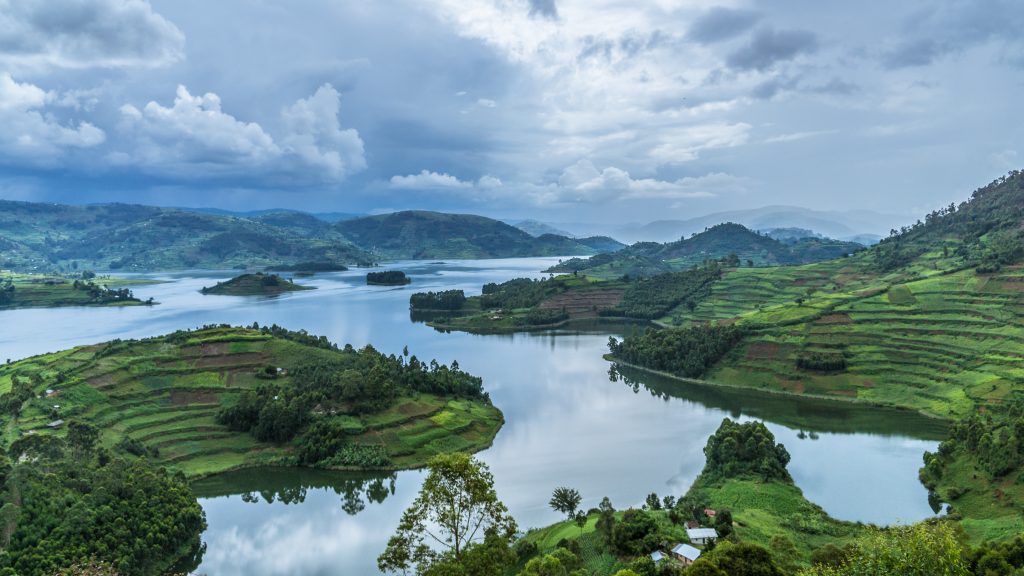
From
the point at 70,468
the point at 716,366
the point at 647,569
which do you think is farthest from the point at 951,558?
the point at 716,366

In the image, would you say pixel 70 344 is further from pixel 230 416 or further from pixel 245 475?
pixel 245 475

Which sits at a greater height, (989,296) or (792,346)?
(989,296)

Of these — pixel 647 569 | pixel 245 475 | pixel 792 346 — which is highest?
pixel 792 346

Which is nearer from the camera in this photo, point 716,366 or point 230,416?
point 230,416

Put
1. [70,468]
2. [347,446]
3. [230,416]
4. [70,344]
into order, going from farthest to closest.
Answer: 1. [70,344]
2. [230,416]
3. [347,446]
4. [70,468]

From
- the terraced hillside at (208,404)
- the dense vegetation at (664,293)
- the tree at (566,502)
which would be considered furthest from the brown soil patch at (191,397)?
the dense vegetation at (664,293)

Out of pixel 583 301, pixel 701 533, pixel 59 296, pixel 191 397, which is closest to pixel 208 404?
pixel 191 397

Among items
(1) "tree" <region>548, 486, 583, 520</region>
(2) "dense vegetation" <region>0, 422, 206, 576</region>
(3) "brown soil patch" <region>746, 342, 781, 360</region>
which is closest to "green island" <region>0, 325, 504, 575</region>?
(2) "dense vegetation" <region>0, 422, 206, 576</region>
